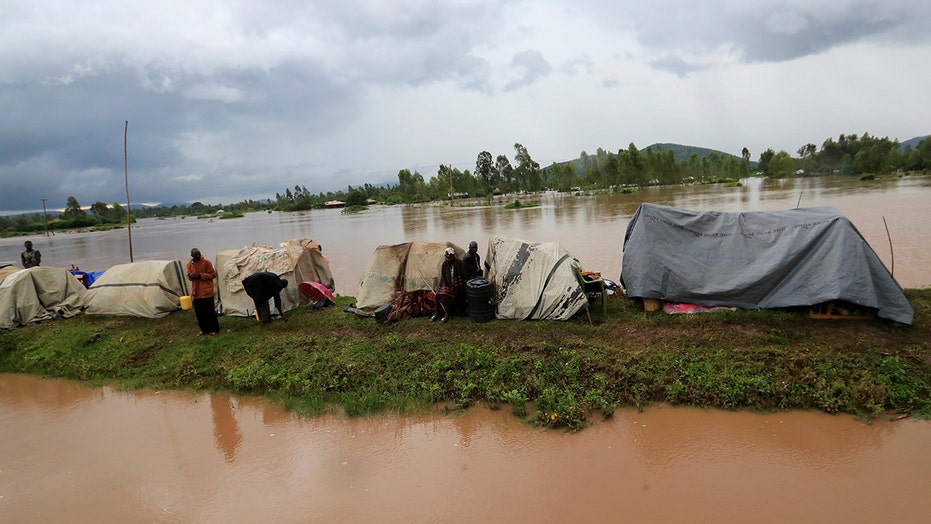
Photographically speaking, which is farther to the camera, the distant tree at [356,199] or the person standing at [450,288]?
the distant tree at [356,199]

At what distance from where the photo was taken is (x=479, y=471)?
407 cm

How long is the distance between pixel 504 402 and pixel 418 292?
3.77 meters

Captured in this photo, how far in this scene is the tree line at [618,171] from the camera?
6756 centimetres

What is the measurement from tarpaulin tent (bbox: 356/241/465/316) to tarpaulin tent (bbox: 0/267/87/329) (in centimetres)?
742

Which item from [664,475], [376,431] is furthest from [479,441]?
[664,475]

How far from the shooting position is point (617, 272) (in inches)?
482

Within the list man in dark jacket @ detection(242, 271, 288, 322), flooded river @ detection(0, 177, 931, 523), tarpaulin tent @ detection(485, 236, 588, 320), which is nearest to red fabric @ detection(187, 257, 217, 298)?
man in dark jacket @ detection(242, 271, 288, 322)

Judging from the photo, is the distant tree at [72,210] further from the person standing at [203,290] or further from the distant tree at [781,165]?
the distant tree at [781,165]

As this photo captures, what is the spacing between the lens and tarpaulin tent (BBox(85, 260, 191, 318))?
9.64m

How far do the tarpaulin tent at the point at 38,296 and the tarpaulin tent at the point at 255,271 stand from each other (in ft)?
12.9

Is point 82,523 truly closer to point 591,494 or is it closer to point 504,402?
point 504,402

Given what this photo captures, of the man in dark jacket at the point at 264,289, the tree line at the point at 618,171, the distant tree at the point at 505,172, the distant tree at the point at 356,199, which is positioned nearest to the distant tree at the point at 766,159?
the tree line at the point at 618,171

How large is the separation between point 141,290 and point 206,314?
298 centimetres

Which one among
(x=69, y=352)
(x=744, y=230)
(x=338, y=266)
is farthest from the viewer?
(x=338, y=266)
